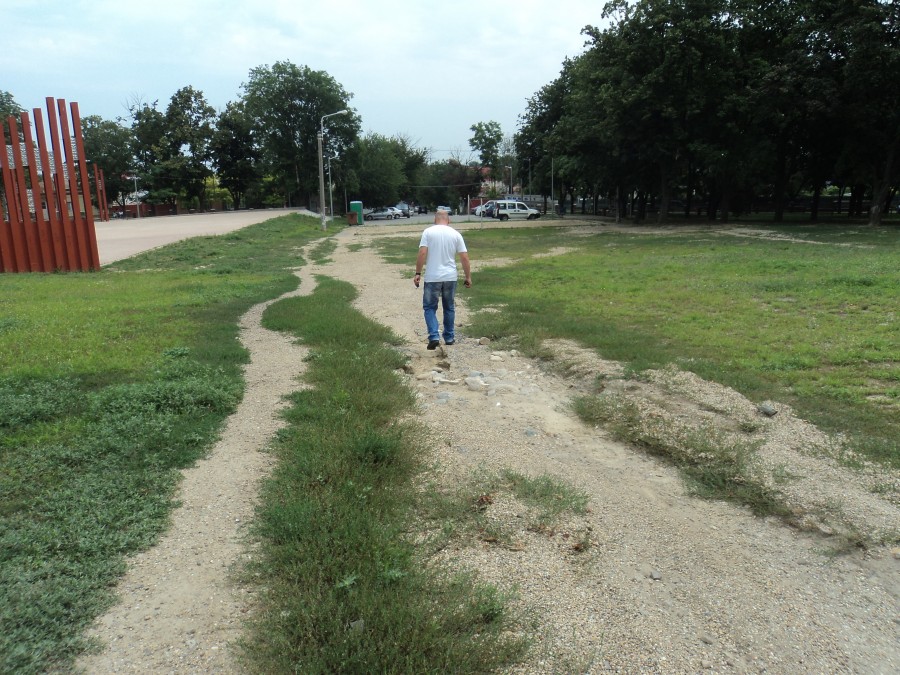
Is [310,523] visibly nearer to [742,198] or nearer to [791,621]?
[791,621]

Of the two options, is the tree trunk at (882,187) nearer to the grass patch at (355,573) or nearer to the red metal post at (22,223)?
the grass patch at (355,573)

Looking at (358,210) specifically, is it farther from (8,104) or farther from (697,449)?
(697,449)

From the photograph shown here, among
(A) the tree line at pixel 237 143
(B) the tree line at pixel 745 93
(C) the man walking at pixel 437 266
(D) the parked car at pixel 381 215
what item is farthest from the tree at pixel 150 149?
(C) the man walking at pixel 437 266

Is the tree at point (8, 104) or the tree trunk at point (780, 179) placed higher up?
the tree at point (8, 104)

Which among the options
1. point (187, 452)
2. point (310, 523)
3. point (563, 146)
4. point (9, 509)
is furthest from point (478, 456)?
point (563, 146)

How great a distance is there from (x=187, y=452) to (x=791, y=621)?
3.90 m

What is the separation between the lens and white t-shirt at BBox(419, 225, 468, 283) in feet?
27.4

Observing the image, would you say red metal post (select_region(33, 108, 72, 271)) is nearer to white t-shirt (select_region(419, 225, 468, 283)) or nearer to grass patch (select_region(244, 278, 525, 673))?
white t-shirt (select_region(419, 225, 468, 283))

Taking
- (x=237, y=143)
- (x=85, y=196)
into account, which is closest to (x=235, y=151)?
(x=237, y=143)

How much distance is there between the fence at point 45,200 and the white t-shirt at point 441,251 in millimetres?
11598

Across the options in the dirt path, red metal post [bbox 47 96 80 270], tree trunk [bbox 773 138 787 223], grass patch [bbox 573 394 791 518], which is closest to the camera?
the dirt path

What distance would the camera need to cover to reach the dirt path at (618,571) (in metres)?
2.79

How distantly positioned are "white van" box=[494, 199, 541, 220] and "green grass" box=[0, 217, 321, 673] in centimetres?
4966

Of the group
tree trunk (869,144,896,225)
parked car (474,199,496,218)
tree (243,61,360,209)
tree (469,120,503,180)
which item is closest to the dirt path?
tree trunk (869,144,896,225)
